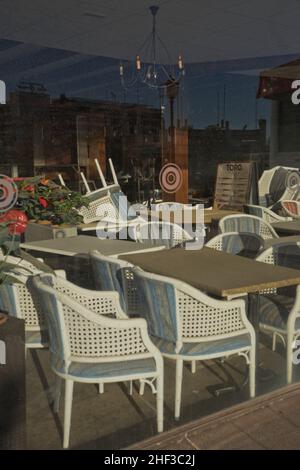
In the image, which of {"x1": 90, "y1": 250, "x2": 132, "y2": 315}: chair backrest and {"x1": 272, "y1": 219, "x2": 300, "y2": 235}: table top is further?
{"x1": 272, "y1": 219, "x2": 300, "y2": 235}: table top

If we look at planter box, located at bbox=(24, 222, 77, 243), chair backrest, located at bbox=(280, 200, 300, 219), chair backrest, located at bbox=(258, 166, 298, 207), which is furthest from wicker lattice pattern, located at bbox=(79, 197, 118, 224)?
chair backrest, located at bbox=(258, 166, 298, 207)

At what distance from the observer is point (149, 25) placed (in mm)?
5273

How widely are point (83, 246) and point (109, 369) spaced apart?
5.06ft

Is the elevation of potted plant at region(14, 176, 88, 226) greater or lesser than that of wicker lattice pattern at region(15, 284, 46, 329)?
greater

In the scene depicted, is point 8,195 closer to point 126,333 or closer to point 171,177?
point 126,333

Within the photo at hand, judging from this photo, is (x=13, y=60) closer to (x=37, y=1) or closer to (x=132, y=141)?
(x=37, y=1)

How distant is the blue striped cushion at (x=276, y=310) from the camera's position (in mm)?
2900

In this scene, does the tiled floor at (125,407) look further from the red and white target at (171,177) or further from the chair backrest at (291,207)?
the red and white target at (171,177)

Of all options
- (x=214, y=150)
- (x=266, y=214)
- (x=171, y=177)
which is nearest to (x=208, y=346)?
(x=266, y=214)

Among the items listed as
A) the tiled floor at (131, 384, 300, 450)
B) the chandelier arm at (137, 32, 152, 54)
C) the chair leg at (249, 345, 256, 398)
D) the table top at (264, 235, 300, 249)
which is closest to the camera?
the tiled floor at (131, 384, 300, 450)

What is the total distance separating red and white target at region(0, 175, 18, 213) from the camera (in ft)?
10.4

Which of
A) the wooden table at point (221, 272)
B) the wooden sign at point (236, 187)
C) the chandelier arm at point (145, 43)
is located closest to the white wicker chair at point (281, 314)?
the wooden table at point (221, 272)

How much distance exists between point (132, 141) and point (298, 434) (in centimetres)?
582

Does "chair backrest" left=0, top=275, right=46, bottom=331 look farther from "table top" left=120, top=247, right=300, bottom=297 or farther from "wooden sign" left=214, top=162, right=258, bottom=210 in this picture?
"wooden sign" left=214, top=162, right=258, bottom=210
